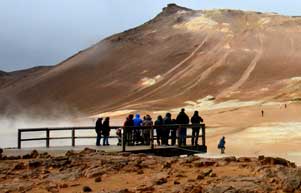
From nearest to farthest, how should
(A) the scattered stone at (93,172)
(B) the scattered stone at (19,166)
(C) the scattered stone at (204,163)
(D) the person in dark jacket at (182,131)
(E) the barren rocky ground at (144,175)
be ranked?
(E) the barren rocky ground at (144,175), (A) the scattered stone at (93,172), (C) the scattered stone at (204,163), (B) the scattered stone at (19,166), (D) the person in dark jacket at (182,131)

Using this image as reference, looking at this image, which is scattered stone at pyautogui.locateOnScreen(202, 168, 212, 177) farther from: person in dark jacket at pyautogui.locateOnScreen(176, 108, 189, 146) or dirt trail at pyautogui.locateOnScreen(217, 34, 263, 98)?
dirt trail at pyautogui.locateOnScreen(217, 34, 263, 98)

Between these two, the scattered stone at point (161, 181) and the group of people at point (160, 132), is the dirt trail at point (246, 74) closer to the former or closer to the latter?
the group of people at point (160, 132)

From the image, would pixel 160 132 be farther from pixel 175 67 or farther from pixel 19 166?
pixel 175 67

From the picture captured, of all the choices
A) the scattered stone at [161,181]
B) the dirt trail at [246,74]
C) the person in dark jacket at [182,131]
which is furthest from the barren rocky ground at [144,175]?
the dirt trail at [246,74]

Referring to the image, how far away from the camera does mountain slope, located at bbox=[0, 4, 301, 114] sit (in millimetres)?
102500

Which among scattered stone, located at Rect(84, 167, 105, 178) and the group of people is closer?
scattered stone, located at Rect(84, 167, 105, 178)

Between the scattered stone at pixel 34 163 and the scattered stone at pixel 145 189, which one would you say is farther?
the scattered stone at pixel 34 163

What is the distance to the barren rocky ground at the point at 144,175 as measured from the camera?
11.2 metres

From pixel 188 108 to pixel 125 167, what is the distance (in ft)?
242

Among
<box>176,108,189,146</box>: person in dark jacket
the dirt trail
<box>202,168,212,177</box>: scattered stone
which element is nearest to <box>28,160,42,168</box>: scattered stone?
<box>202,168,212,177</box>: scattered stone

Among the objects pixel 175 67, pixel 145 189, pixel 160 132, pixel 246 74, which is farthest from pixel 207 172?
pixel 175 67

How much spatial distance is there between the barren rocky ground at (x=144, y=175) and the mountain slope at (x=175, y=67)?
244 ft

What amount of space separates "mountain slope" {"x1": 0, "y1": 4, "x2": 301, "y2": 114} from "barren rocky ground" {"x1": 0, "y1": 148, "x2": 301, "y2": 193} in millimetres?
74518

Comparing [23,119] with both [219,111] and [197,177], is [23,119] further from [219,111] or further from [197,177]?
[197,177]
